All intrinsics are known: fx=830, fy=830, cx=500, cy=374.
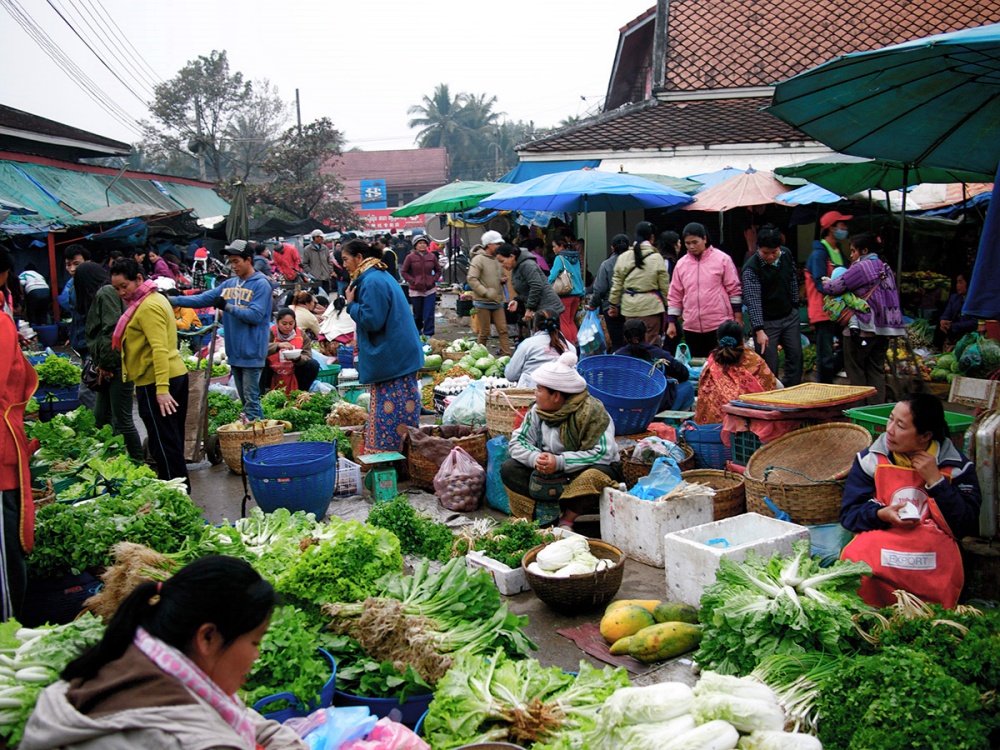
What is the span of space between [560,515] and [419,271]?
33.3 feet

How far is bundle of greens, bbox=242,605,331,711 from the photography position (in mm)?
3164

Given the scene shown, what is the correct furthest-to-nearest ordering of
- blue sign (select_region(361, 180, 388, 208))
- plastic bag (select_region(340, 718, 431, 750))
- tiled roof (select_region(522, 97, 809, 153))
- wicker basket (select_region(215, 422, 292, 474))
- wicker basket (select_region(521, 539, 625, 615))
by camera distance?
blue sign (select_region(361, 180, 388, 208)) → tiled roof (select_region(522, 97, 809, 153)) → wicker basket (select_region(215, 422, 292, 474)) → wicker basket (select_region(521, 539, 625, 615)) → plastic bag (select_region(340, 718, 431, 750))

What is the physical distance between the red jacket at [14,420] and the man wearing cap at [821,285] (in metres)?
7.38

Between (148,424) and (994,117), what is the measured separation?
6.49 m

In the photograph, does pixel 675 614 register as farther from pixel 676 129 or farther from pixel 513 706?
pixel 676 129

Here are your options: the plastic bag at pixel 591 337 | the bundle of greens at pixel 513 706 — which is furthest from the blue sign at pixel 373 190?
the bundle of greens at pixel 513 706

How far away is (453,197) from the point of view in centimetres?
1708

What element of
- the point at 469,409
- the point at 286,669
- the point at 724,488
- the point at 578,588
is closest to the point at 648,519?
the point at 724,488

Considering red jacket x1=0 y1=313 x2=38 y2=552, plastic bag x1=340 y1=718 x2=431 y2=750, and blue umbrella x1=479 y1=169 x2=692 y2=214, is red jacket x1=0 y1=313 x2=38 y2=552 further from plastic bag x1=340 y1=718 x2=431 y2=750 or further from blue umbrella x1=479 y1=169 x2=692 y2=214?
blue umbrella x1=479 y1=169 x2=692 y2=214

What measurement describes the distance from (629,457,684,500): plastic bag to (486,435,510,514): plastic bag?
1.28 meters

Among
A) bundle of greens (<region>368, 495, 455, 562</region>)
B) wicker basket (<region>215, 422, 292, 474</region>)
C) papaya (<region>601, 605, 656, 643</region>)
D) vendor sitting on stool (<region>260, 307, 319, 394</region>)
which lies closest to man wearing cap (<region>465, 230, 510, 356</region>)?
vendor sitting on stool (<region>260, 307, 319, 394</region>)

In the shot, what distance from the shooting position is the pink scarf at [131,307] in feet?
22.0

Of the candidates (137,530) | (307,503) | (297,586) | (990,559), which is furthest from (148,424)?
(990,559)

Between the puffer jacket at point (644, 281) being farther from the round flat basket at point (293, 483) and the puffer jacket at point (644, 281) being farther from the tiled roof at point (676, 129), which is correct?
the tiled roof at point (676, 129)
